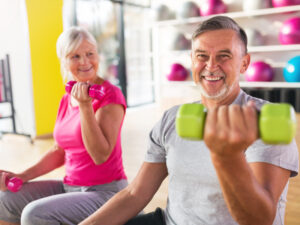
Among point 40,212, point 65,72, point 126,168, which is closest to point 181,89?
point 126,168

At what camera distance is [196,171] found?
77cm

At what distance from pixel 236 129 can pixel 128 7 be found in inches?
202

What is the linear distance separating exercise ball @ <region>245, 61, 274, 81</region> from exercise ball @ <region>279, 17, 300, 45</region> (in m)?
0.35

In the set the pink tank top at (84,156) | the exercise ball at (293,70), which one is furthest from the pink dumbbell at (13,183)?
the exercise ball at (293,70)

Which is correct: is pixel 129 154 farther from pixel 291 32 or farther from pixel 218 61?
pixel 291 32

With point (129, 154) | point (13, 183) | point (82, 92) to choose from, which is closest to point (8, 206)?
point (13, 183)

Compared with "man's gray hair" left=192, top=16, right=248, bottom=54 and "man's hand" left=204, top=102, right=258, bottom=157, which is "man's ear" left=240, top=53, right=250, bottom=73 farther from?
"man's hand" left=204, top=102, right=258, bottom=157

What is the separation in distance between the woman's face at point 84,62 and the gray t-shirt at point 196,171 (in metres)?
0.47

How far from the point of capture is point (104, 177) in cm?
113

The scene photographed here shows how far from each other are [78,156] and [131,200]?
37 cm

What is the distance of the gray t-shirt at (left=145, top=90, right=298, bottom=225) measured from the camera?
686 mm

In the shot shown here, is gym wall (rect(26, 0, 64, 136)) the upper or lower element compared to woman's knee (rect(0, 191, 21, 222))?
upper

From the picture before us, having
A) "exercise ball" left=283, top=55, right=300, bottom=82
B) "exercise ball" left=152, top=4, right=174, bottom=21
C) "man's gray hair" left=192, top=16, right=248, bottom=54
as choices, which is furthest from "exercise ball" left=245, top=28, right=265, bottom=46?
"man's gray hair" left=192, top=16, right=248, bottom=54

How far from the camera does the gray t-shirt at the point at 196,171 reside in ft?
2.25
